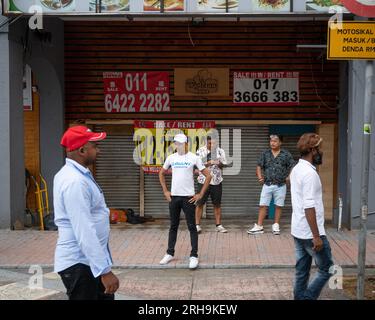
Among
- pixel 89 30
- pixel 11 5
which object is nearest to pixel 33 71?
pixel 89 30

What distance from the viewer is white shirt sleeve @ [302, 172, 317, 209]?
5.71m

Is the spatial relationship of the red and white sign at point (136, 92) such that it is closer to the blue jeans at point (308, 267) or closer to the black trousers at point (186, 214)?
the black trousers at point (186, 214)

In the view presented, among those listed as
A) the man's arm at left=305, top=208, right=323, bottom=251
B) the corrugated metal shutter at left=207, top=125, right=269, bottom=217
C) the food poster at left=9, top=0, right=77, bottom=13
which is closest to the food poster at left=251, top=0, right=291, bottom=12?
the food poster at left=9, top=0, right=77, bottom=13

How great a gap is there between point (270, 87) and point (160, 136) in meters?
2.72

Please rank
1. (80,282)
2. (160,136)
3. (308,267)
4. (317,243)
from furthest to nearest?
(160,136)
(308,267)
(317,243)
(80,282)

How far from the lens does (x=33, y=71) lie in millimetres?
13000

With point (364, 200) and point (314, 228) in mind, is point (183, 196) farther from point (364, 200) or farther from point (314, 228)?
point (314, 228)

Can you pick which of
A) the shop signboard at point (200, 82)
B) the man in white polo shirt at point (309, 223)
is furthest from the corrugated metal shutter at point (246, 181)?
the man in white polo shirt at point (309, 223)

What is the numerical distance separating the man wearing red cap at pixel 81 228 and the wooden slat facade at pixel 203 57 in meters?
9.01

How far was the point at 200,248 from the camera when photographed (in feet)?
32.1

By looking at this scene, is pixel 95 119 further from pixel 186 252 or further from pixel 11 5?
pixel 186 252

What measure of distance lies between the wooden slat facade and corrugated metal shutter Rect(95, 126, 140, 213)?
0.65m

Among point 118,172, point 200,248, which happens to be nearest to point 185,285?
point 200,248

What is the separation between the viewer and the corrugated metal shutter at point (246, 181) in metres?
13.4
